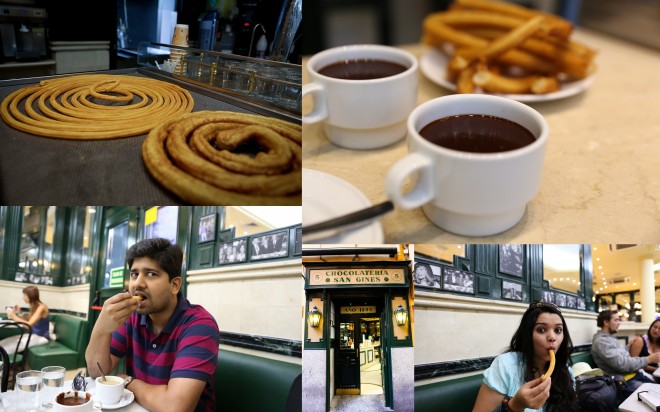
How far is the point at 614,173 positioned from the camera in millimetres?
980

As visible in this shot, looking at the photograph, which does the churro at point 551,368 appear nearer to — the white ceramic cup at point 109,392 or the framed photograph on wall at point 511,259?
the framed photograph on wall at point 511,259

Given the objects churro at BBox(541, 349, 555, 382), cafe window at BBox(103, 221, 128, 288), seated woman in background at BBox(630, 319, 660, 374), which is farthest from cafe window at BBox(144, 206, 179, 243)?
seated woman in background at BBox(630, 319, 660, 374)

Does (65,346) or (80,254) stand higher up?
(80,254)

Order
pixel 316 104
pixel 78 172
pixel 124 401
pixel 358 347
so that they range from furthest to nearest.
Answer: pixel 124 401 → pixel 358 347 → pixel 316 104 → pixel 78 172

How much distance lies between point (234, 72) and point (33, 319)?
0.82 meters

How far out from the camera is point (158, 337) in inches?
51.4

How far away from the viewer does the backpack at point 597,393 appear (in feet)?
3.65

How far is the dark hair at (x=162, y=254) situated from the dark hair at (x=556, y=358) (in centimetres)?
78

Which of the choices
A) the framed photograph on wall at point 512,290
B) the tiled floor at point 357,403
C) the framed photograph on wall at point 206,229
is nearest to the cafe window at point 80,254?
the framed photograph on wall at point 206,229

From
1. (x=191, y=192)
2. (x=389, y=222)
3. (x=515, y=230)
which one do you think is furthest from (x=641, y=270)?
(x=191, y=192)

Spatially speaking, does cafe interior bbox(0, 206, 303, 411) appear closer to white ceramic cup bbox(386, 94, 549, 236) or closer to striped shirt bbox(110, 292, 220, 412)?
striped shirt bbox(110, 292, 220, 412)

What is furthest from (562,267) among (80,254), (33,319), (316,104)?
(33,319)

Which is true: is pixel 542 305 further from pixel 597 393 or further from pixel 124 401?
pixel 124 401

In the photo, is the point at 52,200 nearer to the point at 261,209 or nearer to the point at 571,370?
the point at 261,209
